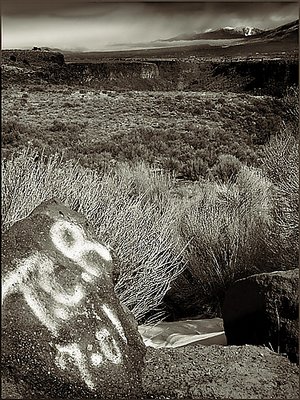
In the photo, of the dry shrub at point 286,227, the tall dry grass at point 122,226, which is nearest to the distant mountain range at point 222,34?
the dry shrub at point 286,227

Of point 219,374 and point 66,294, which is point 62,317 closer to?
point 66,294

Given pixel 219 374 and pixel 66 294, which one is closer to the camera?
pixel 66 294

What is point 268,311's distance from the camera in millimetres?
2447

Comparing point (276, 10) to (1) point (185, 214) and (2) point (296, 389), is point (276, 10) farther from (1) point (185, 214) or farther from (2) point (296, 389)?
(2) point (296, 389)

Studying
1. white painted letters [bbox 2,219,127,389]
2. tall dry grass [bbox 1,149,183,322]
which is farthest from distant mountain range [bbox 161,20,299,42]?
white painted letters [bbox 2,219,127,389]

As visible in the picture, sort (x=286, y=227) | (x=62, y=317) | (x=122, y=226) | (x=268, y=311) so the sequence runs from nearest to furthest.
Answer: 1. (x=62, y=317)
2. (x=268, y=311)
3. (x=122, y=226)
4. (x=286, y=227)

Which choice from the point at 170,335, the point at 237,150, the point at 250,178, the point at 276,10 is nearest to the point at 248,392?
the point at 170,335

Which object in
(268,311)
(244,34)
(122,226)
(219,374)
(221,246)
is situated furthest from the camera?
(244,34)

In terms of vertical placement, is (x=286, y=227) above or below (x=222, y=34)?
below

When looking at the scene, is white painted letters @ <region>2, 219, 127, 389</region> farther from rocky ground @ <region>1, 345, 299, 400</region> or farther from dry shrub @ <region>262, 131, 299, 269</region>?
dry shrub @ <region>262, 131, 299, 269</region>

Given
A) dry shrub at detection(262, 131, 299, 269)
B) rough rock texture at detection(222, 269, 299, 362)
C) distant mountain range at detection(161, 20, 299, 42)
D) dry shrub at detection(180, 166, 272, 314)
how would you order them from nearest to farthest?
rough rock texture at detection(222, 269, 299, 362)
dry shrub at detection(262, 131, 299, 269)
dry shrub at detection(180, 166, 272, 314)
distant mountain range at detection(161, 20, 299, 42)

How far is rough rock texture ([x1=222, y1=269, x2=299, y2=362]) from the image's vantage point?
2412 millimetres

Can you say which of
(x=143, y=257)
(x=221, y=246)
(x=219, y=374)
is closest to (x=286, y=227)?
(x=221, y=246)

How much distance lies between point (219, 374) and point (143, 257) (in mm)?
1349
